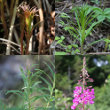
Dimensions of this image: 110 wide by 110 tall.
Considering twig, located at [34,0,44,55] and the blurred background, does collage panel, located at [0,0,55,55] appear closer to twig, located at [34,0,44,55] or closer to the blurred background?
twig, located at [34,0,44,55]

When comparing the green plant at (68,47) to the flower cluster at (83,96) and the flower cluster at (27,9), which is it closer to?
the flower cluster at (27,9)

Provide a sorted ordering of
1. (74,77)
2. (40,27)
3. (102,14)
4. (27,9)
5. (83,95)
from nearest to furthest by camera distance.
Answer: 1. (83,95)
2. (27,9)
3. (40,27)
4. (102,14)
5. (74,77)

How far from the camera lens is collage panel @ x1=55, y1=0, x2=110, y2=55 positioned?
1172 millimetres

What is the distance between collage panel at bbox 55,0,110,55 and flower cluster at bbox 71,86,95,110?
0.42 meters

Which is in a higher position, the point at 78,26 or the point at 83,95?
the point at 78,26

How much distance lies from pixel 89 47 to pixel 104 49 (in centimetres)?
13

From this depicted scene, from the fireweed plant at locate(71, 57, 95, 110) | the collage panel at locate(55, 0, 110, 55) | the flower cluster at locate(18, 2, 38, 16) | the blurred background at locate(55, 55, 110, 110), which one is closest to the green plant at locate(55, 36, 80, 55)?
the collage panel at locate(55, 0, 110, 55)

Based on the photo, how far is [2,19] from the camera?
45.9 inches

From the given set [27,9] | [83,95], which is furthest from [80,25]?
[83,95]

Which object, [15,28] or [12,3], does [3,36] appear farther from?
[12,3]

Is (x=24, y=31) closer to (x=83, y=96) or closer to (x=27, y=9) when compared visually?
(x=27, y=9)

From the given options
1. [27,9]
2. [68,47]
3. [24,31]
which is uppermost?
[27,9]

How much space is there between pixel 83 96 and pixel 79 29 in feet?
1.95

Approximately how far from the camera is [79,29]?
1181mm
